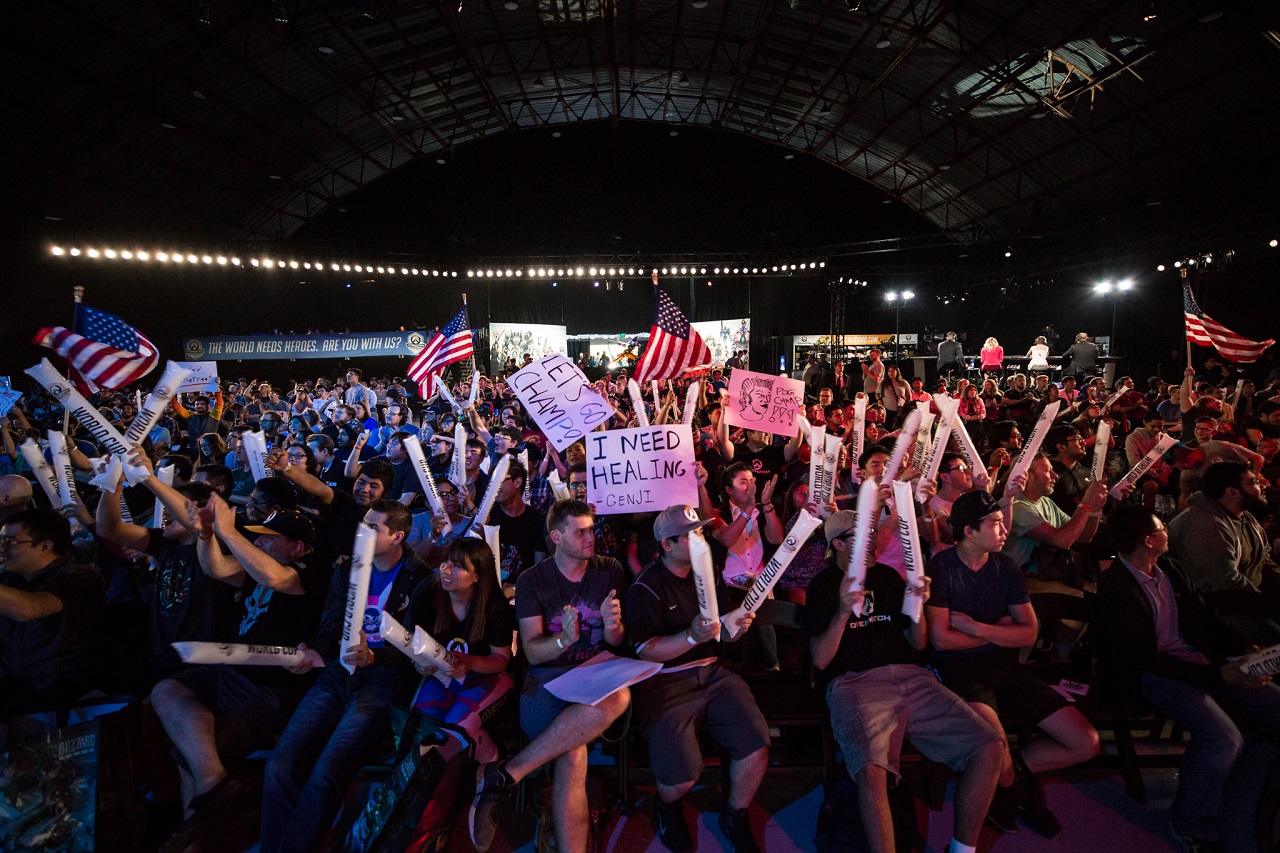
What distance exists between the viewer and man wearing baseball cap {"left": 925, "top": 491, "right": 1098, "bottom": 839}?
3180mm

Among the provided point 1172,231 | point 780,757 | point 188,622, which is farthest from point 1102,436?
point 1172,231

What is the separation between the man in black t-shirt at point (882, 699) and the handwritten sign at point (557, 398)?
2.03 meters

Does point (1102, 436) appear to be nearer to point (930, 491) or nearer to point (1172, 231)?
point (930, 491)

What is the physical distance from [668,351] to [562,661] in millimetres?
5083

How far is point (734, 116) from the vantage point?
78.5 ft

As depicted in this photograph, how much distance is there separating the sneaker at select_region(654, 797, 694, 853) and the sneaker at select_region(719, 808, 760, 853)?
0.19m

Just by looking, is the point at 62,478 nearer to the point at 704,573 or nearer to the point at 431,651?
the point at 431,651

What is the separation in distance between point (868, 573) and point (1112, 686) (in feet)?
4.80

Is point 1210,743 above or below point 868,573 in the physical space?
below

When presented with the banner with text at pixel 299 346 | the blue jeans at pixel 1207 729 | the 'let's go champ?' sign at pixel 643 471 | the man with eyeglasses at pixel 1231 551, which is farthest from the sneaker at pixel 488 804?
the banner with text at pixel 299 346

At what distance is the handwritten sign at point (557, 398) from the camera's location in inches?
190

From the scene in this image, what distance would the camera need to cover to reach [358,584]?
288 centimetres

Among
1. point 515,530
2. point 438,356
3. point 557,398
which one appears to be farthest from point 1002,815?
point 438,356

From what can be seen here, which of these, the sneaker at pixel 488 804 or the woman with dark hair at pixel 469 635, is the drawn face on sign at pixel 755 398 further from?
the sneaker at pixel 488 804
